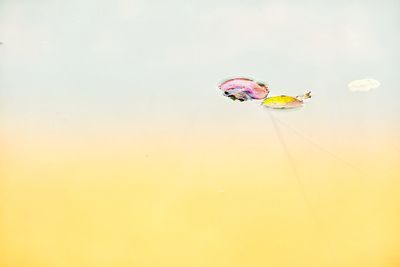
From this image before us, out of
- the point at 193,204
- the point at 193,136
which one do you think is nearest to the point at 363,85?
the point at 193,136

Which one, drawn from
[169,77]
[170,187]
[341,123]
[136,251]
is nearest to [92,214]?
[136,251]

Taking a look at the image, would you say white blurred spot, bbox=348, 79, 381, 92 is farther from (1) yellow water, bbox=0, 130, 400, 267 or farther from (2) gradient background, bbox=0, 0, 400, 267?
(1) yellow water, bbox=0, 130, 400, 267

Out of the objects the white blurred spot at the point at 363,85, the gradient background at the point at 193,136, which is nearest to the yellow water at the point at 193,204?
the gradient background at the point at 193,136

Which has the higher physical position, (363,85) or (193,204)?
(363,85)

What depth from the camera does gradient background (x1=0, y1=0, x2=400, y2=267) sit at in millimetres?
1923

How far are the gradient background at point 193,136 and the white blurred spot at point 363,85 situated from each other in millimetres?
29

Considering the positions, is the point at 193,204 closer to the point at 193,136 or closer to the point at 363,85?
the point at 193,136

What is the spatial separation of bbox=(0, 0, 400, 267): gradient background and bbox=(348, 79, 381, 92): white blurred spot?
29 mm

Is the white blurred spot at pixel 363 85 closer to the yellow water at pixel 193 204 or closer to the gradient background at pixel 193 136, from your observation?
the gradient background at pixel 193 136

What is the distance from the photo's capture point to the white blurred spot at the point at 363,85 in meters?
1.97

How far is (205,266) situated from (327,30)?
1329 millimetres

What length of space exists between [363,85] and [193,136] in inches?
35.0

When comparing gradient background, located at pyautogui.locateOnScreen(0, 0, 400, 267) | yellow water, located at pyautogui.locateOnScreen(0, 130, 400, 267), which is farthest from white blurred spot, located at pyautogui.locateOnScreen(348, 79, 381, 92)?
yellow water, located at pyautogui.locateOnScreen(0, 130, 400, 267)

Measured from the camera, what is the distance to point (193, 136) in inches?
77.9
